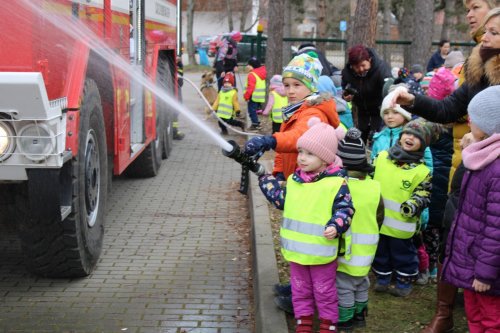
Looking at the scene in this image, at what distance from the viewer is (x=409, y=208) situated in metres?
4.55

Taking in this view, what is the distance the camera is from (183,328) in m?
4.65

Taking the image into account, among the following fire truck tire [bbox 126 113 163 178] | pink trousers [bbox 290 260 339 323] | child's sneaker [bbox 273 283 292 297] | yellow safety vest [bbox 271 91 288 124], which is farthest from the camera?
yellow safety vest [bbox 271 91 288 124]

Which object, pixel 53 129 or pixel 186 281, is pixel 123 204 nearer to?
pixel 186 281

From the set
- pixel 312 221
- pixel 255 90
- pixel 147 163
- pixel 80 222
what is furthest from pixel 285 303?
pixel 255 90

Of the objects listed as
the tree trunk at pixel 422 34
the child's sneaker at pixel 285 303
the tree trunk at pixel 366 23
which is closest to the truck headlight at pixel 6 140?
the child's sneaker at pixel 285 303

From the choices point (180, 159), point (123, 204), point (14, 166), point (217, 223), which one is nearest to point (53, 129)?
point (14, 166)

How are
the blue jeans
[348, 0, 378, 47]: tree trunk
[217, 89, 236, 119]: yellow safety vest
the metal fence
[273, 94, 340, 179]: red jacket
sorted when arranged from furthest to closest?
1. the metal fence
2. the blue jeans
3. [217, 89, 236, 119]: yellow safety vest
4. [348, 0, 378, 47]: tree trunk
5. [273, 94, 340, 179]: red jacket

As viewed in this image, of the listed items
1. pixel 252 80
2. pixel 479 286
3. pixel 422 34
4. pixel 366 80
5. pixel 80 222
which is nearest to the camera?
pixel 479 286

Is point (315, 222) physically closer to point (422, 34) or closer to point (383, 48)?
point (422, 34)

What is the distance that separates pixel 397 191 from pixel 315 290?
1.13m

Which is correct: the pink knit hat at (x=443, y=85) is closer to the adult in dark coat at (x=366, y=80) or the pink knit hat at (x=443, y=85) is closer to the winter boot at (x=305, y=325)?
the adult in dark coat at (x=366, y=80)

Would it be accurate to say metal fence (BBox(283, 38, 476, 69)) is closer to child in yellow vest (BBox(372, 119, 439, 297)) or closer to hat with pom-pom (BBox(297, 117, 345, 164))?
child in yellow vest (BBox(372, 119, 439, 297))

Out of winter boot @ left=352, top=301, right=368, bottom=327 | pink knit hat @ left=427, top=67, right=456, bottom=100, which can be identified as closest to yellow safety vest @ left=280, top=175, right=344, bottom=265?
winter boot @ left=352, top=301, right=368, bottom=327

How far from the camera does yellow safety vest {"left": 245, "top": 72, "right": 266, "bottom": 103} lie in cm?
1443
